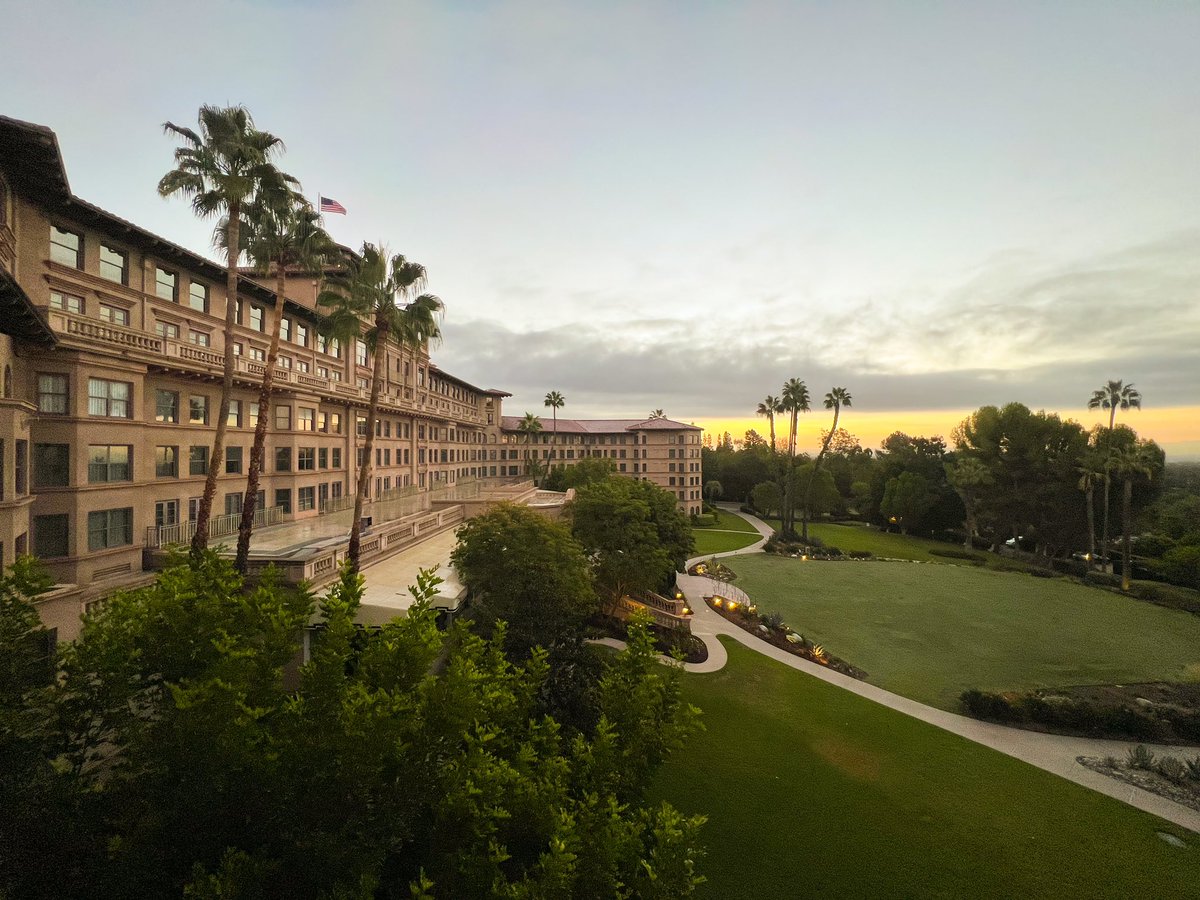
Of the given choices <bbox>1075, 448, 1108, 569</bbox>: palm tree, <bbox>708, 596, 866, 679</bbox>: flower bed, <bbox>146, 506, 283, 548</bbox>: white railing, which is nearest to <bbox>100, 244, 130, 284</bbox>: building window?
<bbox>146, 506, 283, 548</bbox>: white railing

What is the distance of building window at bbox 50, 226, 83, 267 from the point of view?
70.1ft

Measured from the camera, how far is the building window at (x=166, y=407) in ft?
81.4

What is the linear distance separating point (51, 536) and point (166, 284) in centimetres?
1338

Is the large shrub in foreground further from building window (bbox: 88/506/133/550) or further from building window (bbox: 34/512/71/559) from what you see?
building window (bbox: 88/506/133/550)

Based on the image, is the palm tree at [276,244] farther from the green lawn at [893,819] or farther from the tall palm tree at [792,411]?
the tall palm tree at [792,411]

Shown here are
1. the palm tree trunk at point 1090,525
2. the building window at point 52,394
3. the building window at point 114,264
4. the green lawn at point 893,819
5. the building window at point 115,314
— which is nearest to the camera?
the green lawn at point 893,819

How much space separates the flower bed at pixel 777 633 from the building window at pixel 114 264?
1530 inches

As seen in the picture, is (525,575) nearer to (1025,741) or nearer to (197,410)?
(197,410)

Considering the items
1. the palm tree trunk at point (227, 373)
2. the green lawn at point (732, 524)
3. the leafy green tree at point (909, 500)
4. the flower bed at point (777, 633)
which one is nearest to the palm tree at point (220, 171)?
the palm tree trunk at point (227, 373)

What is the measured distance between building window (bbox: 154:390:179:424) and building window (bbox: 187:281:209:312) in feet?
18.6

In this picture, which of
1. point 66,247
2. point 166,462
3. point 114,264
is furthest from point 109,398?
point 114,264

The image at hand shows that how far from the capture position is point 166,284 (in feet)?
86.9

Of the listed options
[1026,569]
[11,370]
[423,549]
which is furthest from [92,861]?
[1026,569]

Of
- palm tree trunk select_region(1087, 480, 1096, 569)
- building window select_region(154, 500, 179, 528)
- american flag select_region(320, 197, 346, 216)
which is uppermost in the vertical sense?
american flag select_region(320, 197, 346, 216)
